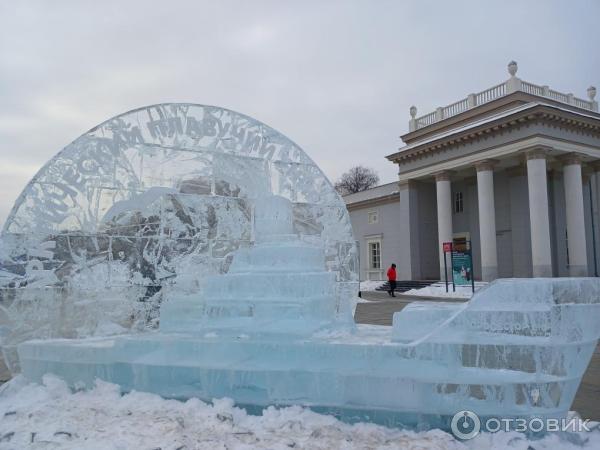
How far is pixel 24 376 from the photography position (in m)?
5.77

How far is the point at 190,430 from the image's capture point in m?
4.29

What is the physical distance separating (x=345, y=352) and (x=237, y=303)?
1671 mm

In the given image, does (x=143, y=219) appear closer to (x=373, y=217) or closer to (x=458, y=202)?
(x=458, y=202)

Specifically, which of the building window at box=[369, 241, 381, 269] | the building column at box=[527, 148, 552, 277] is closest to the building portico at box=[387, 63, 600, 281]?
the building column at box=[527, 148, 552, 277]

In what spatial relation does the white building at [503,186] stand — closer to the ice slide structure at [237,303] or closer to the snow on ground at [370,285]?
the snow on ground at [370,285]

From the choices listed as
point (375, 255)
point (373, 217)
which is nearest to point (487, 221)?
point (373, 217)

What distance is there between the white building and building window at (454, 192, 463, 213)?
0.05 m

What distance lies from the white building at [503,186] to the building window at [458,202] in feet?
0.17

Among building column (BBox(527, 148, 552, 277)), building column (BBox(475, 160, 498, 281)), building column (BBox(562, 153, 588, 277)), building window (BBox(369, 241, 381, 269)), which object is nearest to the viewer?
building column (BBox(527, 148, 552, 277))

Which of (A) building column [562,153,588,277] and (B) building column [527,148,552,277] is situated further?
(A) building column [562,153,588,277]

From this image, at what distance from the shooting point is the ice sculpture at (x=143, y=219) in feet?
20.5

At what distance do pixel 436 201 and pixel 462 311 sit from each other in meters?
22.8

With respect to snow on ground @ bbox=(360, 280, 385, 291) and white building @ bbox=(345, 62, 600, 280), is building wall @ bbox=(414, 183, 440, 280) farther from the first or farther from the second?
snow on ground @ bbox=(360, 280, 385, 291)

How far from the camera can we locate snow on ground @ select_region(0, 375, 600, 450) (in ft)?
13.0
